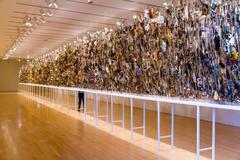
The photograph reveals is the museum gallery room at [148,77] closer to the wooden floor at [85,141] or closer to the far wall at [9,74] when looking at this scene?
the wooden floor at [85,141]

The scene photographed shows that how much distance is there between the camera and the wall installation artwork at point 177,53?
122 inches

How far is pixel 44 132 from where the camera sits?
5559 mm

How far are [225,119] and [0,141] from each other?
5114 millimetres

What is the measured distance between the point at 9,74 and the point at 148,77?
69.5 feet

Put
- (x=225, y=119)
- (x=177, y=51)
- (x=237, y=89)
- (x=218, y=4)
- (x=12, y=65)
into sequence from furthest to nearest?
(x=12, y=65), (x=225, y=119), (x=177, y=51), (x=218, y=4), (x=237, y=89)

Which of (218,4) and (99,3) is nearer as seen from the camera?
(218,4)

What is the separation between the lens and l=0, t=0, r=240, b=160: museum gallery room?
3.26 meters

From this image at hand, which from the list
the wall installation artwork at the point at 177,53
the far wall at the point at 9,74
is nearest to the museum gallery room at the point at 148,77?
the wall installation artwork at the point at 177,53

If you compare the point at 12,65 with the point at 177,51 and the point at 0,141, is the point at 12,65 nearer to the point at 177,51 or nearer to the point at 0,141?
the point at 0,141

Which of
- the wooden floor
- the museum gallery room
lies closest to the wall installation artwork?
the museum gallery room

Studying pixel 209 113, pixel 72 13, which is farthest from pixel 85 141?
pixel 72 13

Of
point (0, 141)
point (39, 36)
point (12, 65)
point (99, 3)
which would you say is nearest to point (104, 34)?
point (99, 3)

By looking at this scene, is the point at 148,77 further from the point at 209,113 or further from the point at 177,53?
the point at 209,113

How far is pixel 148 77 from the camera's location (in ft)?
15.0
